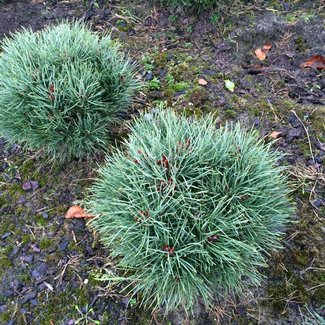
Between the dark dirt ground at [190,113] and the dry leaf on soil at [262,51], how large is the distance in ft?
0.13

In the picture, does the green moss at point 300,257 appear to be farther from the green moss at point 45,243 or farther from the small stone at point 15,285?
the small stone at point 15,285

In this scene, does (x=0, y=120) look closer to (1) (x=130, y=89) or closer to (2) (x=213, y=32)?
(1) (x=130, y=89)

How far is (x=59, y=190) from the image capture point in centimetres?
255

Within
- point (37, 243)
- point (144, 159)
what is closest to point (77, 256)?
point (37, 243)

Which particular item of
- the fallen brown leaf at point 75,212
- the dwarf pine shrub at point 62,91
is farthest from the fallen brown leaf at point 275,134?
the fallen brown leaf at point 75,212

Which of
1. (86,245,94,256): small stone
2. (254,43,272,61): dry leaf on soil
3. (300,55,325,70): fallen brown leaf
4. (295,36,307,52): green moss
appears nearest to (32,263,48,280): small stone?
(86,245,94,256): small stone

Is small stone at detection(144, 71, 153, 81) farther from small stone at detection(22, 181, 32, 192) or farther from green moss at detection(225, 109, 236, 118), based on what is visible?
small stone at detection(22, 181, 32, 192)

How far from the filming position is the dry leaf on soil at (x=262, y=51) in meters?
3.29

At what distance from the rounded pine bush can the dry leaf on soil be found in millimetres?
1595

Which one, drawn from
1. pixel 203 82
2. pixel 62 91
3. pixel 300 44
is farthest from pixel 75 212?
pixel 300 44

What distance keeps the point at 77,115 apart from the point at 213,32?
167 cm

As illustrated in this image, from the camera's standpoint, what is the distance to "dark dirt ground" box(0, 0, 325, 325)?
206 cm

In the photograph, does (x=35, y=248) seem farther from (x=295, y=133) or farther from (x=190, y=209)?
(x=295, y=133)

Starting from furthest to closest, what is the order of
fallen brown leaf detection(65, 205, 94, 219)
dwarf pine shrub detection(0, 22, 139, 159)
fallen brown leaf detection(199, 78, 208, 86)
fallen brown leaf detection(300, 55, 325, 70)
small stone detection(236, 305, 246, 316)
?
fallen brown leaf detection(300, 55, 325, 70) → fallen brown leaf detection(199, 78, 208, 86) → fallen brown leaf detection(65, 205, 94, 219) → dwarf pine shrub detection(0, 22, 139, 159) → small stone detection(236, 305, 246, 316)
